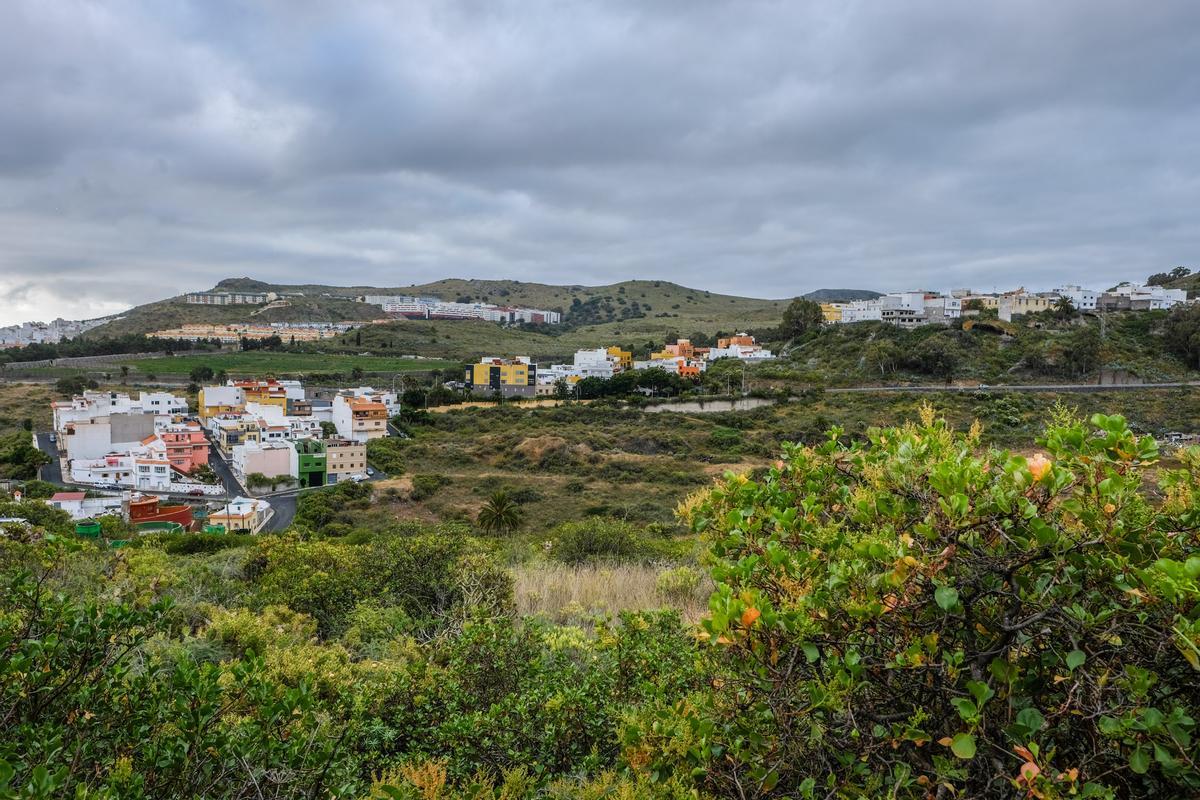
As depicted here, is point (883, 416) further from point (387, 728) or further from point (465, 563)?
point (387, 728)

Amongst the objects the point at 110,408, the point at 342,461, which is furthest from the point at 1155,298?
the point at 110,408

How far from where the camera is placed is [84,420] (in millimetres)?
30562

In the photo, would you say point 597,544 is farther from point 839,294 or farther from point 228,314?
point 839,294

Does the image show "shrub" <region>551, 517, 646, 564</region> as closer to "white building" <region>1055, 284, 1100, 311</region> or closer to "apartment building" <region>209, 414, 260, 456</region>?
"apartment building" <region>209, 414, 260, 456</region>

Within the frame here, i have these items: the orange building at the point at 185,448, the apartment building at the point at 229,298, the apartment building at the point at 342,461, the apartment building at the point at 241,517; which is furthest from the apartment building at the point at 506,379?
the apartment building at the point at 229,298

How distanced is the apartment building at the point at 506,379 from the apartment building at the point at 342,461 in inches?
701

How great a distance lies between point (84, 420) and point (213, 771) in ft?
119

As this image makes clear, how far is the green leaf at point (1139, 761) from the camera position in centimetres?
131

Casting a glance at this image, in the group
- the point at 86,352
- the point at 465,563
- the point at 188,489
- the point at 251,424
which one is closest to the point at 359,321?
the point at 86,352

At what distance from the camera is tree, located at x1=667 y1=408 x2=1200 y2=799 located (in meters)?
1.43

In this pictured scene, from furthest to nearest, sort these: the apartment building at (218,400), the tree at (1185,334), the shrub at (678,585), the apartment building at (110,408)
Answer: the tree at (1185,334), the apartment building at (218,400), the apartment building at (110,408), the shrub at (678,585)

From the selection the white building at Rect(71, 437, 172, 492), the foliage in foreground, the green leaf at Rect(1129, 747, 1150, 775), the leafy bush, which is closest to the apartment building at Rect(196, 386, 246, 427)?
the white building at Rect(71, 437, 172, 492)

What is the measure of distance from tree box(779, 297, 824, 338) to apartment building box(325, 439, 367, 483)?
38.0 metres

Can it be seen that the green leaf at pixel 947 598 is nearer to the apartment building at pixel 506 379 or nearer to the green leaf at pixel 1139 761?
the green leaf at pixel 1139 761
